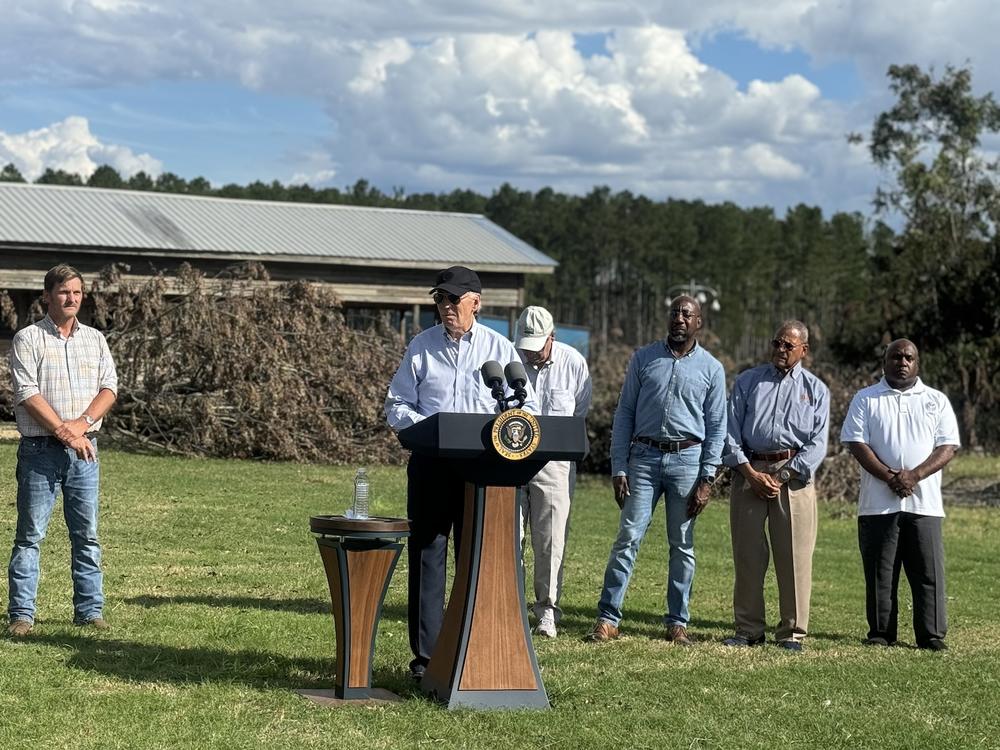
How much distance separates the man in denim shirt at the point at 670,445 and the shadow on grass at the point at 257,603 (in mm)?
1764

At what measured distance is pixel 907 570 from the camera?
9.95 metres

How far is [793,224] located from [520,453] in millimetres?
109545

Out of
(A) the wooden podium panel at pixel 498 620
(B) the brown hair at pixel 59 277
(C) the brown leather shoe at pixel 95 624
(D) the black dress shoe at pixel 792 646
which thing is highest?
(B) the brown hair at pixel 59 277

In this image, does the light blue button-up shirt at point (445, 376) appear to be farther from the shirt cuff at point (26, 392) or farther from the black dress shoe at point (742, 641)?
the black dress shoe at point (742, 641)

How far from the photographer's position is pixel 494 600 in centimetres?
715

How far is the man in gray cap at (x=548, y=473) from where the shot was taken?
9289 millimetres

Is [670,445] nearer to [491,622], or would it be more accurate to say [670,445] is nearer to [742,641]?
[742,641]

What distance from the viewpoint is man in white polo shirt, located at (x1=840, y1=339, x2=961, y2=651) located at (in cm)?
978

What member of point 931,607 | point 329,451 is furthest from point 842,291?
point 931,607

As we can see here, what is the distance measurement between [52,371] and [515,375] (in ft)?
10.2

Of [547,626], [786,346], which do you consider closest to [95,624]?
[547,626]

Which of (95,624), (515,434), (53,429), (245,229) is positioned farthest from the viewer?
(245,229)

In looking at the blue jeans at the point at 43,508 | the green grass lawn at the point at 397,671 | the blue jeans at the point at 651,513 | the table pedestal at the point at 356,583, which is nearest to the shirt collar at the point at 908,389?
the blue jeans at the point at 651,513

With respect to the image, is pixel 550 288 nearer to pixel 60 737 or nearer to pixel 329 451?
pixel 329 451
